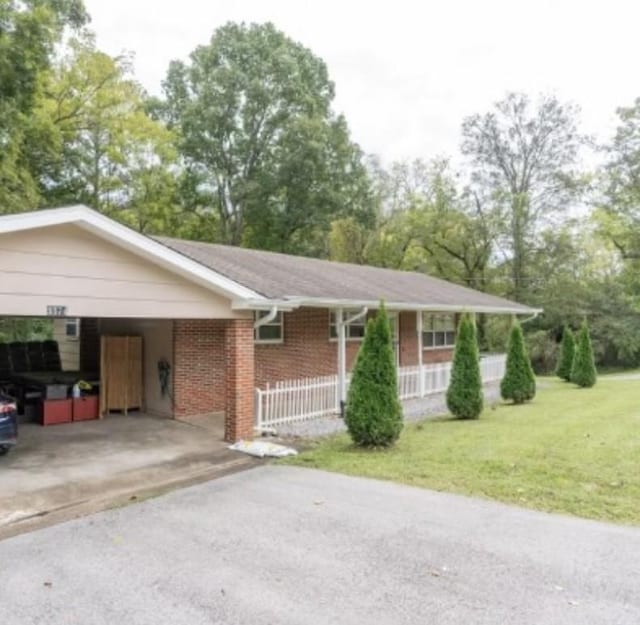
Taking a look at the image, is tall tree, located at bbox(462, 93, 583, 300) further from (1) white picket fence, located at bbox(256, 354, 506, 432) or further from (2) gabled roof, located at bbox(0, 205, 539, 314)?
(1) white picket fence, located at bbox(256, 354, 506, 432)

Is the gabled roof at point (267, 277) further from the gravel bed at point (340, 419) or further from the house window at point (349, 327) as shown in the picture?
the gravel bed at point (340, 419)

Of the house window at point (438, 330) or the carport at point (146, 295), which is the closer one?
the carport at point (146, 295)

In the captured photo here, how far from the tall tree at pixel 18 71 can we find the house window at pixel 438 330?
498 inches

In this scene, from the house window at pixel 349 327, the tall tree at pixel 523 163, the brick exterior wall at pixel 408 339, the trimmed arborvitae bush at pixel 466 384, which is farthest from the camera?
the tall tree at pixel 523 163

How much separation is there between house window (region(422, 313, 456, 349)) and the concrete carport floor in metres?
9.52

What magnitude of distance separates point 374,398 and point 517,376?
6.67 m

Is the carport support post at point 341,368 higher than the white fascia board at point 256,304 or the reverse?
the reverse

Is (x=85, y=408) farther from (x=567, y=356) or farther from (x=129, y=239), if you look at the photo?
(x=567, y=356)

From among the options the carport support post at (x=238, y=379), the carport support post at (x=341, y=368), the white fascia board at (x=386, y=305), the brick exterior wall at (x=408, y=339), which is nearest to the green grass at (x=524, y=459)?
the carport support post at (x=238, y=379)

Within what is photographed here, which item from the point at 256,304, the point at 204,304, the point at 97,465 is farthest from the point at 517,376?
the point at 97,465

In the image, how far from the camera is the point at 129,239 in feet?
24.8

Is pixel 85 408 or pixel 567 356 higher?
pixel 567 356

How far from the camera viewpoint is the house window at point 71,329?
15.6 meters

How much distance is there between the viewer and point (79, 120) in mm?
24578
